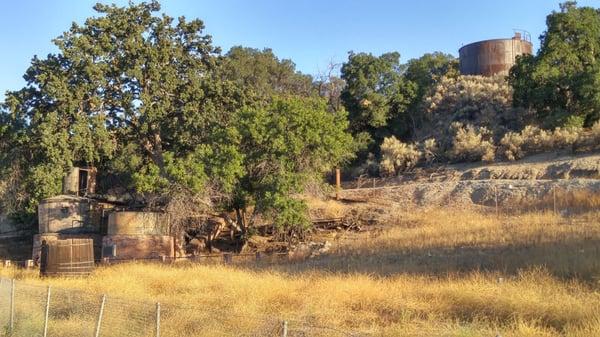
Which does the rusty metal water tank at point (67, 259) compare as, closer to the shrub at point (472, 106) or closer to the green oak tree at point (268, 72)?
the shrub at point (472, 106)

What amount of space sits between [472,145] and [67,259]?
92.3 ft

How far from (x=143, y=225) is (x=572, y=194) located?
22.4 metres

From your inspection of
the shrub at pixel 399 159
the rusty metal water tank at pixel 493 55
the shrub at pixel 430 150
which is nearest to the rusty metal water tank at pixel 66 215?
the shrub at pixel 399 159

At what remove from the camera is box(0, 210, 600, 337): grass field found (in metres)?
12.1

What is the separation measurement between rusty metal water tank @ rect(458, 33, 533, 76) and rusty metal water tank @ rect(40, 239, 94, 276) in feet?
141

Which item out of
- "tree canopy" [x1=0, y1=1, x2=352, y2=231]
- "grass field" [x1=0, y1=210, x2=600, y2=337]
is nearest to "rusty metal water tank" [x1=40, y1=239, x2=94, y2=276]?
"grass field" [x1=0, y1=210, x2=600, y2=337]

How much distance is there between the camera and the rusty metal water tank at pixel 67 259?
86.1ft

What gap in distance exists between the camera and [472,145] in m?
43.3

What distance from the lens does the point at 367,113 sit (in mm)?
52000

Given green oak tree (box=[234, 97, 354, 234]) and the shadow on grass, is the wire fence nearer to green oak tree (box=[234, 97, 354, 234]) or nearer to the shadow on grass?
the shadow on grass

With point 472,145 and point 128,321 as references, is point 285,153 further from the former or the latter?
point 128,321

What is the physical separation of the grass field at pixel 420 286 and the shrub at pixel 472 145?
49.1ft

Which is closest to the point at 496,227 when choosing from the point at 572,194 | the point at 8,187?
the point at 572,194

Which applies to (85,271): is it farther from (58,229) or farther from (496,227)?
(496,227)
